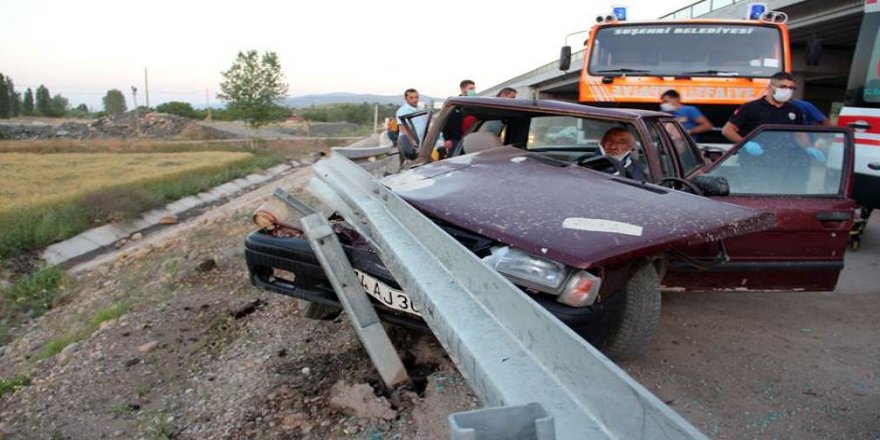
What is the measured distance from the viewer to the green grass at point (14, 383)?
4.57 meters

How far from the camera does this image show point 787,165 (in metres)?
4.27

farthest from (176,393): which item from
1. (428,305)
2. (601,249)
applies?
(601,249)

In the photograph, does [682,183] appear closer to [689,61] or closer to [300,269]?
[300,269]

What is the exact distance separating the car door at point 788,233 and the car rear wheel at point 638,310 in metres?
0.46

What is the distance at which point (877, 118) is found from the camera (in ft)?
22.6

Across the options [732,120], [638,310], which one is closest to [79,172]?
[732,120]

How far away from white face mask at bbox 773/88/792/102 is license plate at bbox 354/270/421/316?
4.91 meters

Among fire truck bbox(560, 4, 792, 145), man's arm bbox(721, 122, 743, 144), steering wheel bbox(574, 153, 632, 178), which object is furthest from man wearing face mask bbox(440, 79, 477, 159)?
fire truck bbox(560, 4, 792, 145)

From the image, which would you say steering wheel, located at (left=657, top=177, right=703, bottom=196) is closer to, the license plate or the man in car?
the man in car

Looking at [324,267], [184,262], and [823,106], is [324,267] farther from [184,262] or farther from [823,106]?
[823,106]

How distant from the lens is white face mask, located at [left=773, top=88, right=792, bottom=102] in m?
6.21

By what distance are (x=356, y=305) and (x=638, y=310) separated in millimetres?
1524

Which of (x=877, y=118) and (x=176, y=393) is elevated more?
(x=877, y=118)

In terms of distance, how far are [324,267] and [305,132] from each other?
180 feet
